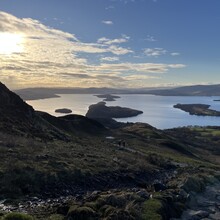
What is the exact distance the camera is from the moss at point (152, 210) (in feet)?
84.5

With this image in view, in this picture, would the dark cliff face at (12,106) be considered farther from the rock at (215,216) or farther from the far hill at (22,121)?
the rock at (215,216)

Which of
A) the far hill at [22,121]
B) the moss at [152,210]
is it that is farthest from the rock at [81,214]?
the far hill at [22,121]

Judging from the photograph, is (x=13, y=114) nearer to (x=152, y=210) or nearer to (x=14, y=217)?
(x=152, y=210)

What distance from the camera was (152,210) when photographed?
27.1 meters

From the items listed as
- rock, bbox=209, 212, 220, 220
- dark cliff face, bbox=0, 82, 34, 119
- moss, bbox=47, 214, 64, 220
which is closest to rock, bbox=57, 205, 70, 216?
moss, bbox=47, 214, 64, 220

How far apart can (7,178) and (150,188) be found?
1399 cm

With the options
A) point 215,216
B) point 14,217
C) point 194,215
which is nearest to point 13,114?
point 194,215

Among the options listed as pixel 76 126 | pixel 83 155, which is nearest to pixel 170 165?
pixel 83 155

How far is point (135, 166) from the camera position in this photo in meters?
48.6

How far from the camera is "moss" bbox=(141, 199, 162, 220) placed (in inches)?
1014

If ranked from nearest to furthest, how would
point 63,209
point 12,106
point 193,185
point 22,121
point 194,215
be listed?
point 63,209, point 194,215, point 193,185, point 22,121, point 12,106

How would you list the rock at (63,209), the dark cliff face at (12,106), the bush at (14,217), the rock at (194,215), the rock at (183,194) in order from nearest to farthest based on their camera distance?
1. the bush at (14,217)
2. the rock at (63,209)
3. the rock at (194,215)
4. the rock at (183,194)
5. the dark cliff face at (12,106)

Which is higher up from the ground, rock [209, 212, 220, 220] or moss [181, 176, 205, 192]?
rock [209, 212, 220, 220]

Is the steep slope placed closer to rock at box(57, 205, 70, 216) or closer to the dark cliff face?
the dark cliff face
